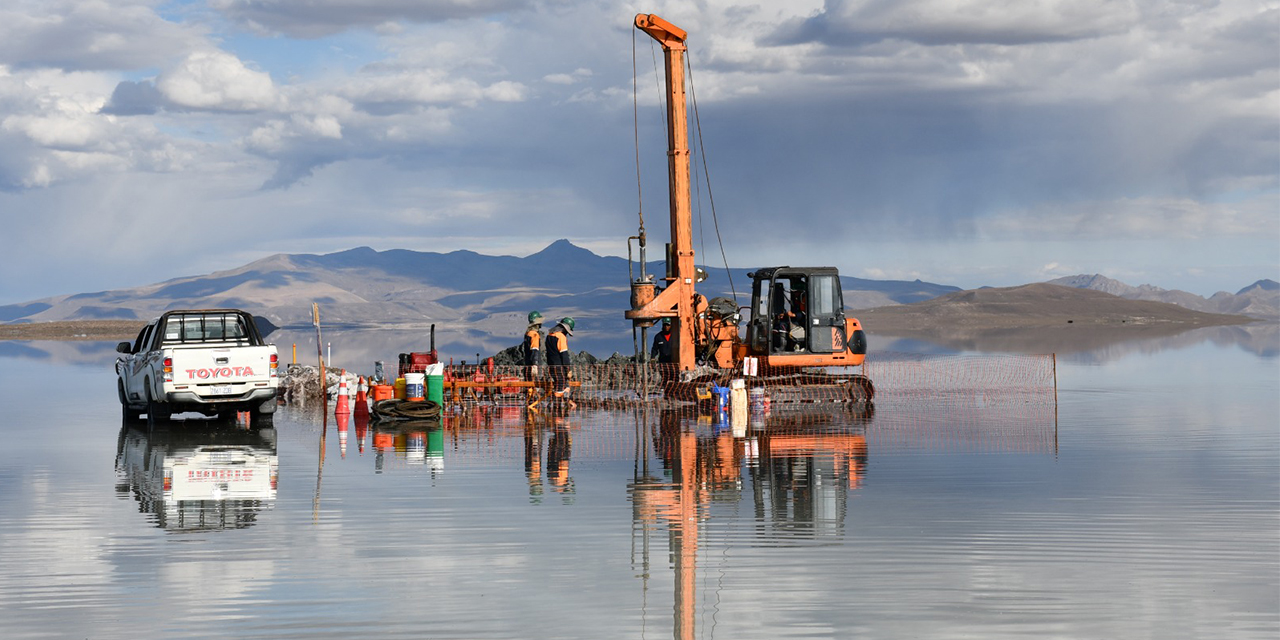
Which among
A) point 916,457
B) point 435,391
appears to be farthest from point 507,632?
point 435,391

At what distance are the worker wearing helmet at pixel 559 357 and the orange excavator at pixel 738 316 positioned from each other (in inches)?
52.3

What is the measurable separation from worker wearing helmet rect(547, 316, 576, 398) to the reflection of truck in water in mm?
5901

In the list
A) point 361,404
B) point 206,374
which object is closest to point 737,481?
point 206,374

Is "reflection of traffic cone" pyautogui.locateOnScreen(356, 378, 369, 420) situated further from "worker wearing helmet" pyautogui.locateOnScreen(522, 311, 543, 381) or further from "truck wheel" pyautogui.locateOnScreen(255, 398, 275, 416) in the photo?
"worker wearing helmet" pyautogui.locateOnScreen(522, 311, 543, 381)

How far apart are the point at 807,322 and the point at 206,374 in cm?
1070

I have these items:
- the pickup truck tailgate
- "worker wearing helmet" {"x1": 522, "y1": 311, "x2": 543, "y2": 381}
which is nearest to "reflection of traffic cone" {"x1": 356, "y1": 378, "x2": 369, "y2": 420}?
the pickup truck tailgate

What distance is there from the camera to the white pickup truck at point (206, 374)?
21281 millimetres

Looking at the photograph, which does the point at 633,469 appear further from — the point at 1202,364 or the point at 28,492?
the point at 1202,364

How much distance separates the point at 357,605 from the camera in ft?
29.2

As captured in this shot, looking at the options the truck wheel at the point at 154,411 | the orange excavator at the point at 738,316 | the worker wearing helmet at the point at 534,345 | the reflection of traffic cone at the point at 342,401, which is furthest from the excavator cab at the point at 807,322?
the truck wheel at the point at 154,411

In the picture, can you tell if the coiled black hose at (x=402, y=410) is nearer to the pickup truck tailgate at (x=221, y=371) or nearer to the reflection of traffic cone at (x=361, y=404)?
the reflection of traffic cone at (x=361, y=404)

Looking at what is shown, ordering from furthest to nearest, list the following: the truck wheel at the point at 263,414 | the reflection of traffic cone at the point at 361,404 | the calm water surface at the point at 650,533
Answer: the reflection of traffic cone at the point at 361,404 → the truck wheel at the point at 263,414 → the calm water surface at the point at 650,533

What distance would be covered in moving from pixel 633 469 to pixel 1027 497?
4350 mm

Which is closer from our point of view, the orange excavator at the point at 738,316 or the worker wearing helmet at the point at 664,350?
the orange excavator at the point at 738,316
